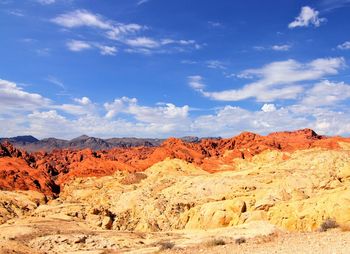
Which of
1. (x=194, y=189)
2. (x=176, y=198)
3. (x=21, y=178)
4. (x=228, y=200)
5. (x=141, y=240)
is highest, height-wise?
(x=21, y=178)

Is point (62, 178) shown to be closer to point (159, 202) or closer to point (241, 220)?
point (159, 202)

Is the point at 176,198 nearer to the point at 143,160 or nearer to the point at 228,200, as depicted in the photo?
the point at 228,200

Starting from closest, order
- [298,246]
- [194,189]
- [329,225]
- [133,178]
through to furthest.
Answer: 1. [298,246]
2. [329,225]
3. [194,189]
4. [133,178]

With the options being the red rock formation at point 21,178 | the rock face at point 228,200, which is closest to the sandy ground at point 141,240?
the rock face at point 228,200

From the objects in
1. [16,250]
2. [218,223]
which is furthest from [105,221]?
[16,250]

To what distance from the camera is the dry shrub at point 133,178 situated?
60.6m

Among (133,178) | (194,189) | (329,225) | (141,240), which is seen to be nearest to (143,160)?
(133,178)

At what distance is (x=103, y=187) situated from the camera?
59625 mm

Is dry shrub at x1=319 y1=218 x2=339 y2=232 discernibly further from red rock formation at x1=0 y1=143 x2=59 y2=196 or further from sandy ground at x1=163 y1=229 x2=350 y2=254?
red rock formation at x1=0 y1=143 x2=59 y2=196

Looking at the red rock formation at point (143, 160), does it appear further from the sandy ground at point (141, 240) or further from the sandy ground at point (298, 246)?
the sandy ground at point (298, 246)

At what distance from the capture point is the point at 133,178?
61750 mm

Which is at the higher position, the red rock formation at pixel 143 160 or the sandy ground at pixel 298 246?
the red rock formation at pixel 143 160

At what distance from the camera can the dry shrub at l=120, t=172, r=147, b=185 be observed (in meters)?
60.6

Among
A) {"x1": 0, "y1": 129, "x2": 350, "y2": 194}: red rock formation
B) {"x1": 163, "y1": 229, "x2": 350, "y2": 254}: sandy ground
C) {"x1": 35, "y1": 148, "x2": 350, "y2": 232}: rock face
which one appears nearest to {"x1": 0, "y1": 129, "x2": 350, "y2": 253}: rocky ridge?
{"x1": 35, "y1": 148, "x2": 350, "y2": 232}: rock face
